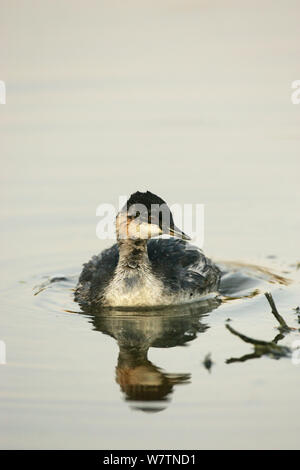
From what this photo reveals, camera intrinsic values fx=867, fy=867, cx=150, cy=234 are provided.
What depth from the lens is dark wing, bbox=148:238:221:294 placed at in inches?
433

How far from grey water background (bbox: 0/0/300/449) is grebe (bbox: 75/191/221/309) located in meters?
0.39

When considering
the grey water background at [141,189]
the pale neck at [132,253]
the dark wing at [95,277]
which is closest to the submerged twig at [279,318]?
the grey water background at [141,189]

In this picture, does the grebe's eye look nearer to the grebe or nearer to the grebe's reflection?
the grebe

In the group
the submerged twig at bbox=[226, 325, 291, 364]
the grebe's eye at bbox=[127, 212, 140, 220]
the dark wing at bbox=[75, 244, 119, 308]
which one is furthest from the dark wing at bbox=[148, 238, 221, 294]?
the submerged twig at bbox=[226, 325, 291, 364]

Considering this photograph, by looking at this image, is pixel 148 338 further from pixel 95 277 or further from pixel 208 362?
pixel 95 277

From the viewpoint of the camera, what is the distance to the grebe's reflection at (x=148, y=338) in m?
8.05

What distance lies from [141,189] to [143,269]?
11.3 feet

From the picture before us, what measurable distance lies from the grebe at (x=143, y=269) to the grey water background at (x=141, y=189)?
0.39 m

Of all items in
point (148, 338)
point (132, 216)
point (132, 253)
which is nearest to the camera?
point (148, 338)

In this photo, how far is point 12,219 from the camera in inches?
527

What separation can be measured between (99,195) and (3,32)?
28.3 feet

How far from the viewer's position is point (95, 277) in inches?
435

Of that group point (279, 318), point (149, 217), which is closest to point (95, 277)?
point (149, 217)

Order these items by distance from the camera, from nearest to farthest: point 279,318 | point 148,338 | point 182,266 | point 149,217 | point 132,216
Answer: point 279,318 < point 148,338 < point 149,217 < point 132,216 < point 182,266
